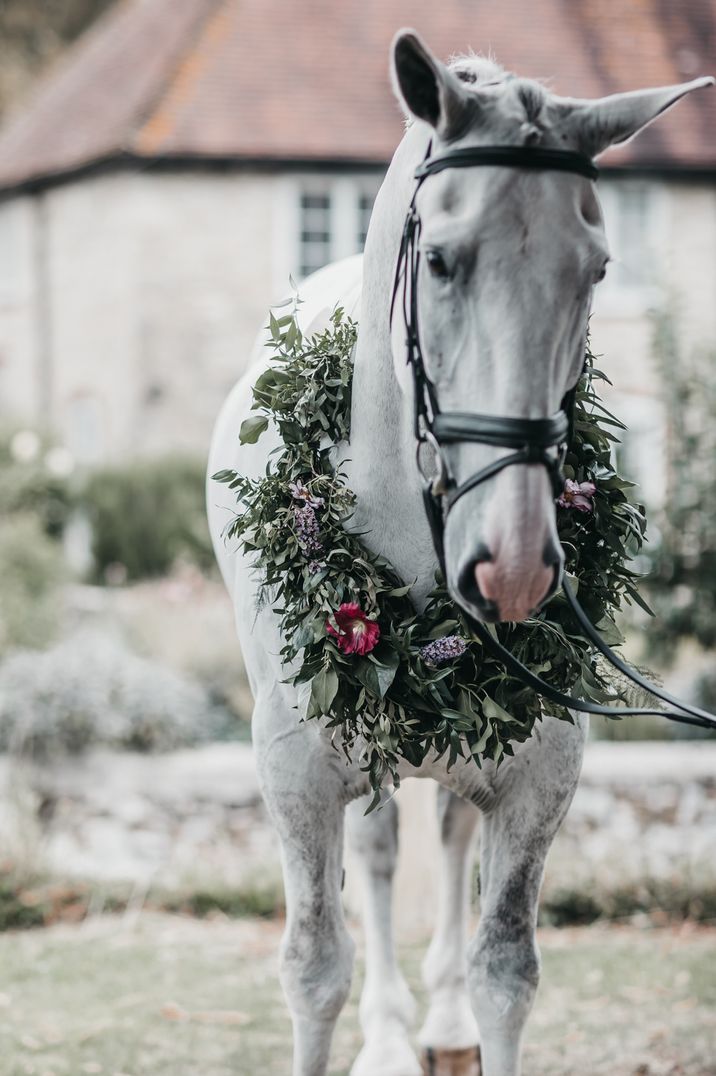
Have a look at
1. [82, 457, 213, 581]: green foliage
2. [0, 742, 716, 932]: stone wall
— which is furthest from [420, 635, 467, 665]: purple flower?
[82, 457, 213, 581]: green foliage

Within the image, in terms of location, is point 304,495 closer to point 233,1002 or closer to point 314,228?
point 233,1002

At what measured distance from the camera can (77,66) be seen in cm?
2216

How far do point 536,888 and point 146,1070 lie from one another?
76.7 inches

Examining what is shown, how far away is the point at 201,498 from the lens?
15.8 m

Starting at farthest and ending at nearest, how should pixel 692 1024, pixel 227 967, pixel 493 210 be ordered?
pixel 227 967, pixel 692 1024, pixel 493 210

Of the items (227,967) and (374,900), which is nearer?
(374,900)

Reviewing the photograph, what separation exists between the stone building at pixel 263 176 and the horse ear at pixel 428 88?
49.7 ft

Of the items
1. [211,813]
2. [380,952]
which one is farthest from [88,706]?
[380,952]

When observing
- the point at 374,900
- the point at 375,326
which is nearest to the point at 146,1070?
the point at 374,900

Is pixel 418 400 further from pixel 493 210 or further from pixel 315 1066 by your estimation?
pixel 315 1066

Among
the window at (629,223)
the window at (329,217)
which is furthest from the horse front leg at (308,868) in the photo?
the window at (629,223)

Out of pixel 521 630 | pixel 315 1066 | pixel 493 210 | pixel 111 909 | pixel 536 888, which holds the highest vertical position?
pixel 493 210

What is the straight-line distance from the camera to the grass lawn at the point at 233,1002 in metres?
4.41

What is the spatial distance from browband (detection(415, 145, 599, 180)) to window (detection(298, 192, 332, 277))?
16093mm
